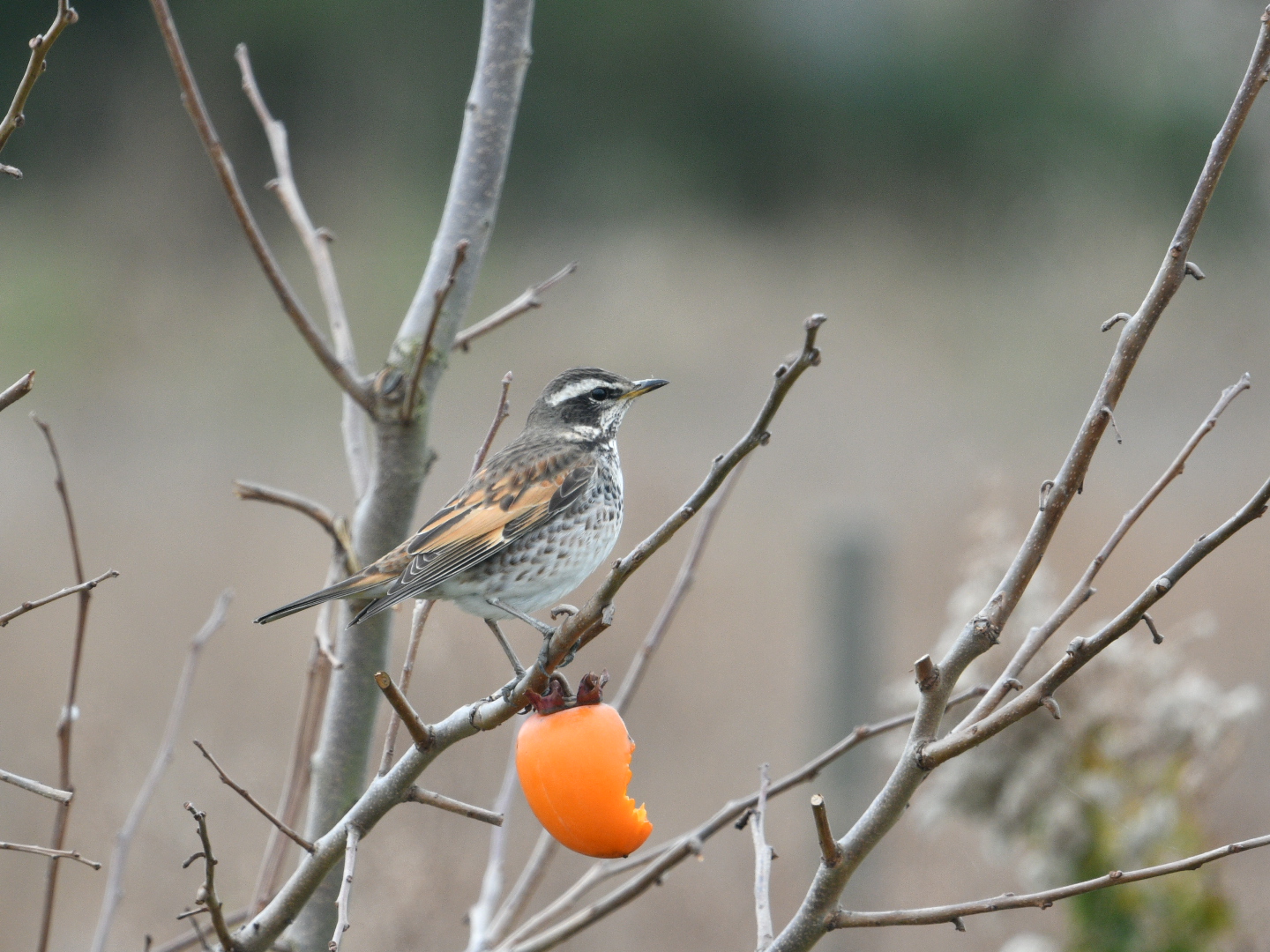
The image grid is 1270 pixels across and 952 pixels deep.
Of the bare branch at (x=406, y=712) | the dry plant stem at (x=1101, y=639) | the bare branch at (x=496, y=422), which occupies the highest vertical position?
the bare branch at (x=496, y=422)

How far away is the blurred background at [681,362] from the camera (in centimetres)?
584

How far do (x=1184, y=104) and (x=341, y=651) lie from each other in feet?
59.2

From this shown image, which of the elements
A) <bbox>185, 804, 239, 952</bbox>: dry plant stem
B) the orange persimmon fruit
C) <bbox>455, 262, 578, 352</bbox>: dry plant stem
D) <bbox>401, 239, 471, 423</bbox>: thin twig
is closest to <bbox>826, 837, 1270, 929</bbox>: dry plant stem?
the orange persimmon fruit

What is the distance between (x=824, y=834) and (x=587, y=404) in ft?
7.45

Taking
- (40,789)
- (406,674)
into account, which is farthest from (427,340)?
(40,789)

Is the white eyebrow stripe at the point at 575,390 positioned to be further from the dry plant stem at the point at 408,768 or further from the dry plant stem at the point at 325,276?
the dry plant stem at the point at 408,768

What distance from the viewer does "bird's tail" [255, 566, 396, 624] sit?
2.54m

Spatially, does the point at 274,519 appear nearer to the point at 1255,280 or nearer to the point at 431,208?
the point at 431,208

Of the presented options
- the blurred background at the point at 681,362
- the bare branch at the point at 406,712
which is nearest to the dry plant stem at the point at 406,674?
the bare branch at the point at 406,712

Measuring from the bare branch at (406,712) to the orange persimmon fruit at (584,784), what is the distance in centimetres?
16

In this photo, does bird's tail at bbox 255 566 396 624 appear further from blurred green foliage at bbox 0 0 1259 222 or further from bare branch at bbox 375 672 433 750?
blurred green foliage at bbox 0 0 1259 222

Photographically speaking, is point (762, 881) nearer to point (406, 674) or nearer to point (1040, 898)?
point (1040, 898)

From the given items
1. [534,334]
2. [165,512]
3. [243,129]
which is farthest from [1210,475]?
[243,129]

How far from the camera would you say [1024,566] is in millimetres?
1647
